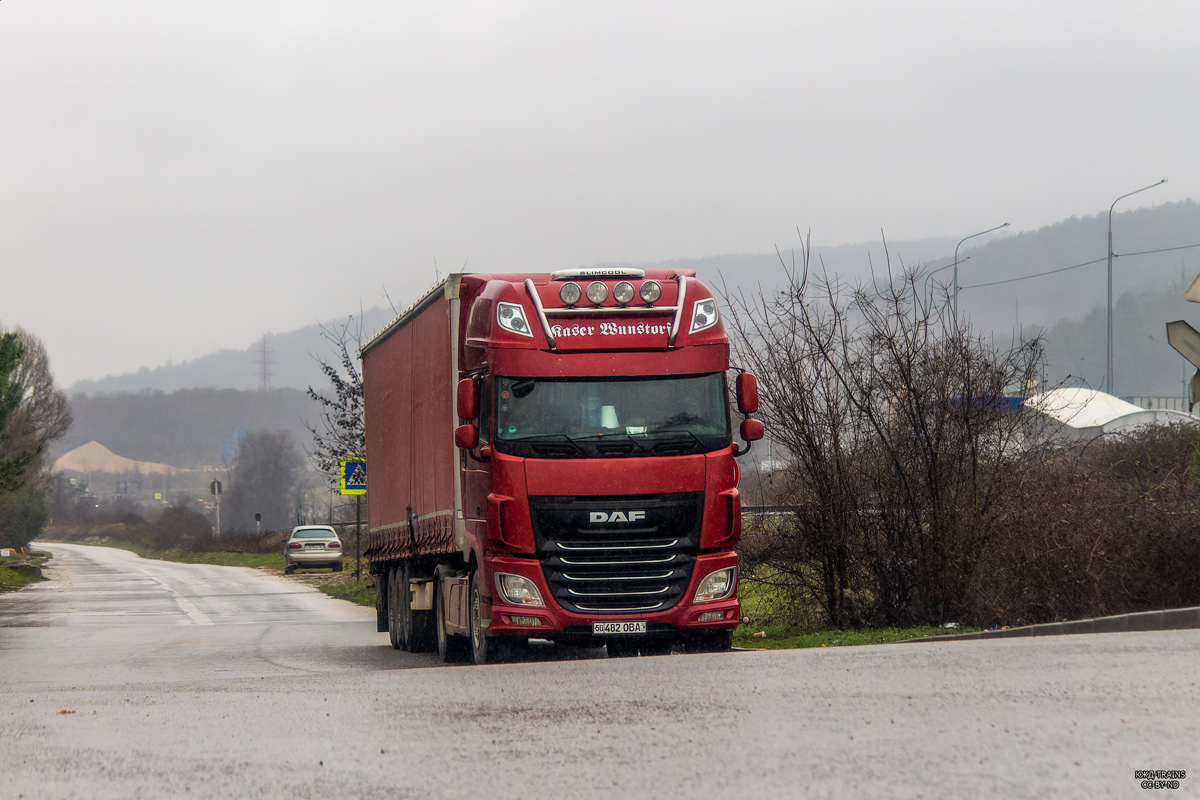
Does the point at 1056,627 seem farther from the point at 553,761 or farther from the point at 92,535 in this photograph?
the point at 92,535

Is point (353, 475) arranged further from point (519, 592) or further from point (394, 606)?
point (519, 592)

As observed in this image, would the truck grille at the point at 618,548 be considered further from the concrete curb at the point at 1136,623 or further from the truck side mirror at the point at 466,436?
the concrete curb at the point at 1136,623

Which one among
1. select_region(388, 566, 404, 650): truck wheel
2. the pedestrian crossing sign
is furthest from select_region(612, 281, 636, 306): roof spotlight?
the pedestrian crossing sign

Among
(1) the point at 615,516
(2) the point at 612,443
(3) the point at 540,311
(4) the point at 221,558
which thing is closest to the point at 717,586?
(1) the point at 615,516

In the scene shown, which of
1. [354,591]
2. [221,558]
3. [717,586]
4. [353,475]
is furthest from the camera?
[221,558]

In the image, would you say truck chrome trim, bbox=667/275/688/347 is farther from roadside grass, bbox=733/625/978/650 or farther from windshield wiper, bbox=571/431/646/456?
roadside grass, bbox=733/625/978/650

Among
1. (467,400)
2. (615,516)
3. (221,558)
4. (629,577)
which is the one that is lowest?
(221,558)

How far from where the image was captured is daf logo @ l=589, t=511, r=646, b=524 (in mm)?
11477

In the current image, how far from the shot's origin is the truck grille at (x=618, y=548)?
11453 mm

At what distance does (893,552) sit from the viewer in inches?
603

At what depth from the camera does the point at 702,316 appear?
480 inches

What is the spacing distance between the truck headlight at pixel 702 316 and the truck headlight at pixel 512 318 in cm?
152

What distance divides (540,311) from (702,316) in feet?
4.99

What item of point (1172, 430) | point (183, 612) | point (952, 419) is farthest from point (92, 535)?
point (952, 419)
